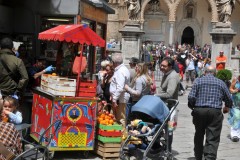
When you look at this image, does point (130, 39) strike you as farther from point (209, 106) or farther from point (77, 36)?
point (209, 106)

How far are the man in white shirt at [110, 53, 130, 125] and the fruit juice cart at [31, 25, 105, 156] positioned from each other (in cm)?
76

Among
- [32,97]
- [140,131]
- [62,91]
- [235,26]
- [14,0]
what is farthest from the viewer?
[235,26]

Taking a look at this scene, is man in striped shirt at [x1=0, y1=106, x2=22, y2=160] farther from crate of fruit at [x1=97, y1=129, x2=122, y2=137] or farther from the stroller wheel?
crate of fruit at [x1=97, y1=129, x2=122, y2=137]

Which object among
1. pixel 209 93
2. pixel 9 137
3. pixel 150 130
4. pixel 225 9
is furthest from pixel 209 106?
pixel 225 9

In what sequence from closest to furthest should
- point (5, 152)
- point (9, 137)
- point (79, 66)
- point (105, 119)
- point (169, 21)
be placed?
point (5, 152) < point (9, 137) < point (79, 66) < point (105, 119) < point (169, 21)

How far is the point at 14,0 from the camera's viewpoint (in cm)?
1070

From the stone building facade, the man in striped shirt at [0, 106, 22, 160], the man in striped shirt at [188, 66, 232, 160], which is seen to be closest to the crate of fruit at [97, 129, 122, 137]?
the man in striped shirt at [188, 66, 232, 160]

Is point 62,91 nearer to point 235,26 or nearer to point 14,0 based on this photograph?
point 14,0

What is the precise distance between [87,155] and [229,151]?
9.63ft

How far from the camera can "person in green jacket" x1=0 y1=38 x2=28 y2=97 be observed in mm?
7367

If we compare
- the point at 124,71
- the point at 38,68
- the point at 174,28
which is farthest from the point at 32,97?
the point at 174,28

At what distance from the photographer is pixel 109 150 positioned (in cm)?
755

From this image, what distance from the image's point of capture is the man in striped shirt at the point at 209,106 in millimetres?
7117

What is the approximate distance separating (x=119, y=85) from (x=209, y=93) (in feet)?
5.84
